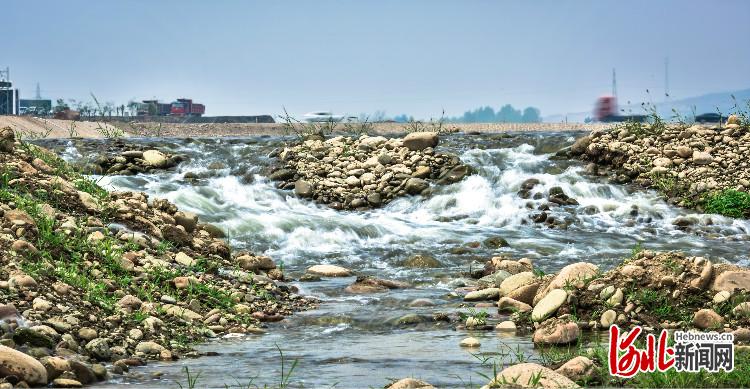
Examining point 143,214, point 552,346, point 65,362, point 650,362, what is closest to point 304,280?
point 143,214

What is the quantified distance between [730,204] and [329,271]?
8.35 metres

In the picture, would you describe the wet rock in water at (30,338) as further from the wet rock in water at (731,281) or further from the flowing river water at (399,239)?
the wet rock in water at (731,281)

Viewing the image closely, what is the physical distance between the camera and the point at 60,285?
27.0ft

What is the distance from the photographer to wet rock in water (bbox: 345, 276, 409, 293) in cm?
1136

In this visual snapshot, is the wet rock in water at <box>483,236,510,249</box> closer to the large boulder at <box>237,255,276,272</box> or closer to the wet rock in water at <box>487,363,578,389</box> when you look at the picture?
the large boulder at <box>237,255,276,272</box>

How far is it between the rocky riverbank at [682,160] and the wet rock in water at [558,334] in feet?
34.4

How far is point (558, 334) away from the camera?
26.5 ft

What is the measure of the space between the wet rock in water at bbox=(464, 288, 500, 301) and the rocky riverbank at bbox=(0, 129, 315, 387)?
1676mm

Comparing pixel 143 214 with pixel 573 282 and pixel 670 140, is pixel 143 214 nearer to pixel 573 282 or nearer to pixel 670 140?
pixel 573 282

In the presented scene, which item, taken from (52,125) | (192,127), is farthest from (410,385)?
(192,127)

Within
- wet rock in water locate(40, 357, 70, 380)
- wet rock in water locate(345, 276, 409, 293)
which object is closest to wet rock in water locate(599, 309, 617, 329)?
wet rock in water locate(345, 276, 409, 293)

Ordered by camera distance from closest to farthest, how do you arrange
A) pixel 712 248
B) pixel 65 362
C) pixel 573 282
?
1. pixel 65 362
2. pixel 573 282
3. pixel 712 248

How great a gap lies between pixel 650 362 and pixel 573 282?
3232 millimetres

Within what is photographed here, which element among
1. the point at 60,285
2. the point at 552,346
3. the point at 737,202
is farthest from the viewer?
the point at 737,202
